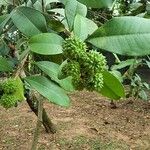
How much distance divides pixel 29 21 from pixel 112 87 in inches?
8.3

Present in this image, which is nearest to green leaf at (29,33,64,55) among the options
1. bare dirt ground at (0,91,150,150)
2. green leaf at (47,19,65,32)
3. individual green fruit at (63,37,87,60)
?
individual green fruit at (63,37,87,60)

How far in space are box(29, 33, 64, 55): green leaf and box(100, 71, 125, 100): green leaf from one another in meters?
0.10

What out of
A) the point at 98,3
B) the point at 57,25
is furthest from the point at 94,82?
the point at 57,25

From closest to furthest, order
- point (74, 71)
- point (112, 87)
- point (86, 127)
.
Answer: point (74, 71), point (112, 87), point (86, 127)

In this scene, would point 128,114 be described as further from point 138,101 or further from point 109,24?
point 109,24

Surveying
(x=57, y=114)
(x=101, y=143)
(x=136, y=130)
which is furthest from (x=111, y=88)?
(x=57, y=114)

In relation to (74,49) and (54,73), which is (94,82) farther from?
(54,73)

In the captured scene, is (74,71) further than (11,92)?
No

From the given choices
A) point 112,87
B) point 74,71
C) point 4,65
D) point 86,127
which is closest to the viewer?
point 74,71

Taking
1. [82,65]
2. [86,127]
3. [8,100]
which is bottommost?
[86,127]

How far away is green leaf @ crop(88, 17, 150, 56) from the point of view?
68cm

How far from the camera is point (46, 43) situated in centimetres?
74

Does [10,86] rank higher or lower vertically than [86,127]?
higher

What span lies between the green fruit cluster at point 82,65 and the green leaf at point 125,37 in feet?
0.11
